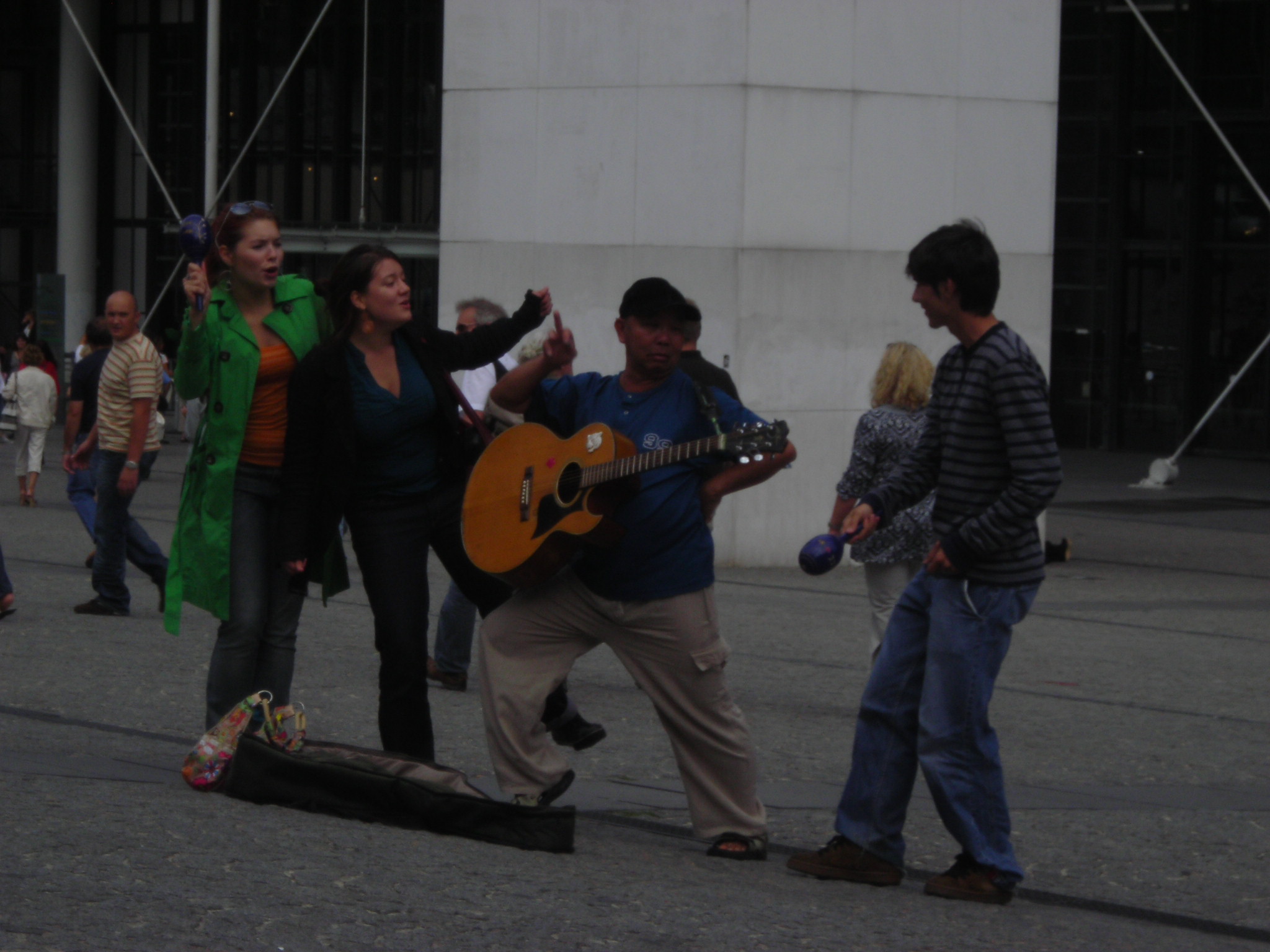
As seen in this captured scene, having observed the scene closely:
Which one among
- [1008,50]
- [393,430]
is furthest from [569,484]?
[1008,50]

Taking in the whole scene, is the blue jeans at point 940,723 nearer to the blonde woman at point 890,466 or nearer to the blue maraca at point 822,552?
the blue maraca at point 822,552

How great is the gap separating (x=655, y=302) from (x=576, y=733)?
2021 mm

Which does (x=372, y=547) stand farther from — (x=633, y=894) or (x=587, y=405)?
(x=633, y=894)

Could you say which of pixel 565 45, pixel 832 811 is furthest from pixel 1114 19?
pixel 832 811

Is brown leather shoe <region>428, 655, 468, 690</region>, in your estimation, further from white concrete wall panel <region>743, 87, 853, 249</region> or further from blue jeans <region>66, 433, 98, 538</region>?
white concrete wall panel <region>743, 87, 853, 249</region>

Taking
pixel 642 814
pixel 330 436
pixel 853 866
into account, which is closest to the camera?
pixel 853 866

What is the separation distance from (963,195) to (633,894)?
34.6 ft

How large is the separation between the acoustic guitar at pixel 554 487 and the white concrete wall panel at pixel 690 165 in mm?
8390

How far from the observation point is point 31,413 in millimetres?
18453

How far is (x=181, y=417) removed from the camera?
2759cm

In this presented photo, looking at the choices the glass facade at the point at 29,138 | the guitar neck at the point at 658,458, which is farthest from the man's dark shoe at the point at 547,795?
the glass facade at the point at 29,138

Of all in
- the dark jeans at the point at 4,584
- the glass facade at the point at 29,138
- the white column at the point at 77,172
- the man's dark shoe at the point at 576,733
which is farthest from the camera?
the glass facade at the point at 29,138

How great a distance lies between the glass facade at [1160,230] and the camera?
91.8 ft

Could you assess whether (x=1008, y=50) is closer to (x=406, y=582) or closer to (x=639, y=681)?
(x=406, y=582)
